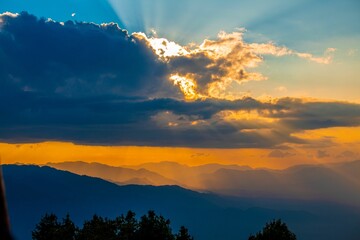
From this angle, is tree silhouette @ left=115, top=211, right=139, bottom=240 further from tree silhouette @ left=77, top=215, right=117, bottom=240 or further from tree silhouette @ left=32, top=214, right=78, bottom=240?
tree silhouette @ left=32, top=214, right=78, bottom=240

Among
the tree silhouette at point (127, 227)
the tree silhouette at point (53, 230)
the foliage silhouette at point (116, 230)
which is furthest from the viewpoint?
the tree silhouette at point (53, 230)

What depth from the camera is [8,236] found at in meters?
5.43

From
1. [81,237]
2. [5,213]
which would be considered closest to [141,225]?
[81,237]

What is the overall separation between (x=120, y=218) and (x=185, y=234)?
526 inches

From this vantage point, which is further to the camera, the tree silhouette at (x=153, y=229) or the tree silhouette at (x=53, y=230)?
the tree silhouette at (x=53, y=230)

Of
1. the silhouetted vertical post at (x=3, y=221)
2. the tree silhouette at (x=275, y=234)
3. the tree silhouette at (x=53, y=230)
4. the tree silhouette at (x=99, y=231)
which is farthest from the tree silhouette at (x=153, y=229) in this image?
the silhouetted vertical post at (x=3, y=221)

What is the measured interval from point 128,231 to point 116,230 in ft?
9.95

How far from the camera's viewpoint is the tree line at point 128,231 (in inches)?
3794

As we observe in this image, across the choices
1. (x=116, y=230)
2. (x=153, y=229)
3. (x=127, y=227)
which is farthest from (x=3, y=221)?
(x=116, y=230)

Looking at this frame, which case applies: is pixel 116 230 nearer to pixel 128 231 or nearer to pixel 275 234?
Answer: pixel 128 231

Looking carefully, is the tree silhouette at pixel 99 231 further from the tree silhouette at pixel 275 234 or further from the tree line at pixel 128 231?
the tree silhouette at pixel 275 234

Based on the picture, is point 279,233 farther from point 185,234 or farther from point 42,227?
point 42,227

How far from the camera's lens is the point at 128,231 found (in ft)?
321

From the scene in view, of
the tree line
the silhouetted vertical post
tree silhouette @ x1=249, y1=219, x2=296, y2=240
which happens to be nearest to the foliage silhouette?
the tree line
